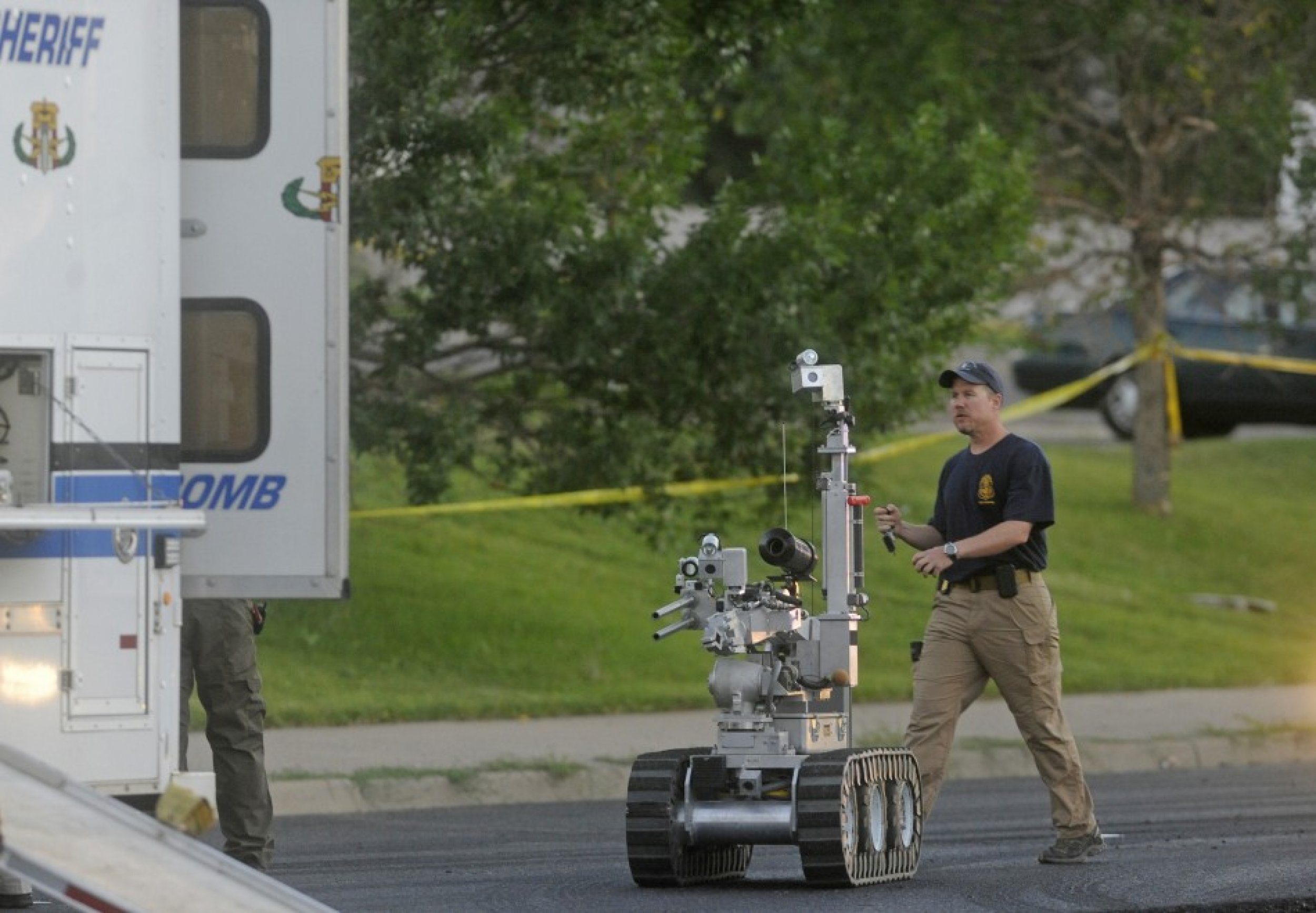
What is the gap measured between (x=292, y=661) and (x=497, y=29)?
13.8ft

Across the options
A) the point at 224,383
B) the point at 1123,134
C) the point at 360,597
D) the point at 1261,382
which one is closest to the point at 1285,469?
the point at 1261,382

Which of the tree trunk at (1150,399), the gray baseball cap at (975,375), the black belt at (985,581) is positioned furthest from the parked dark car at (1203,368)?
the black belt at (985,581)

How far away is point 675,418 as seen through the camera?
14836 millimetres

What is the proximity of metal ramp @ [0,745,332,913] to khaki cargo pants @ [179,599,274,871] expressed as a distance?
6.27 ft

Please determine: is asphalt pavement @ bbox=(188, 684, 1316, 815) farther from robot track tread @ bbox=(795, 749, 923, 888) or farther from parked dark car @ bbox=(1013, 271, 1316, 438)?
parked dark car @ bbox=(1013, 271, 1316, 438)

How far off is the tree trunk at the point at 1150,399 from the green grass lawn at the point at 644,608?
0.29 meters

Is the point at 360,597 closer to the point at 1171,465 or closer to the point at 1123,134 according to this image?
the point at 1123,134

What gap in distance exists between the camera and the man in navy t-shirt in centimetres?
888

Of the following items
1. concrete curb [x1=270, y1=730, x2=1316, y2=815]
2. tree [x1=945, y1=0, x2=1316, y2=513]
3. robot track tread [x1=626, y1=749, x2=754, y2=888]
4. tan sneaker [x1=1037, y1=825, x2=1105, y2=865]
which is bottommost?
concrete curb [x1=270, y1=730, x2=1316, y2=815]

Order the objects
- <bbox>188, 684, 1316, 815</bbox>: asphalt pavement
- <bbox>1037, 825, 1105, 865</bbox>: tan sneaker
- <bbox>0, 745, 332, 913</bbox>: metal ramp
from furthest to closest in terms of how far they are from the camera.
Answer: <bbox>188, 684, 1316, 815</bbox>: asphalt pavement, <bbox>1037, 825, 1105, 865</bbox>: tan sneaker, <bbox>0, 745, 332, 913</bbox>: metal ramp

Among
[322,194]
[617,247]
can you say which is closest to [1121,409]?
[617,247]

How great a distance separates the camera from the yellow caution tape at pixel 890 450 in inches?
596

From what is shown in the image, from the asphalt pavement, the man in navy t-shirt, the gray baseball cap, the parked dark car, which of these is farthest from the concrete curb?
the parked dark car

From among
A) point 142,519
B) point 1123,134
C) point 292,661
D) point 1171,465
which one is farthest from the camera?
point 1171,465
